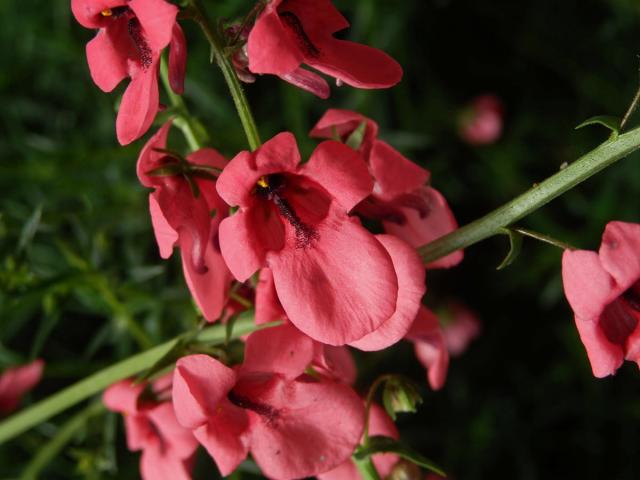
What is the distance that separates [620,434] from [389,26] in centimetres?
139

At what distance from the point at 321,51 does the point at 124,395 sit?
0.67m

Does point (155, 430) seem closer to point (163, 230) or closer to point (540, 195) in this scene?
point (163, 230)

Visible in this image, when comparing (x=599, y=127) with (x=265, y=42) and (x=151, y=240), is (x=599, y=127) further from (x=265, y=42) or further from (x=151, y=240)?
(x=265, y=42)

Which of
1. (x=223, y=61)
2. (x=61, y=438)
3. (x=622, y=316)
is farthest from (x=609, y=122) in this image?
(x=61, y=438)

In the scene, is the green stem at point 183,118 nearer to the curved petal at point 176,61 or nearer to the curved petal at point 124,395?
the curved petal at point 176,61

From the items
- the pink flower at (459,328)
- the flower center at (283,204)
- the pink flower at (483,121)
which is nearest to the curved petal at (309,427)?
the flower center at (283,204)

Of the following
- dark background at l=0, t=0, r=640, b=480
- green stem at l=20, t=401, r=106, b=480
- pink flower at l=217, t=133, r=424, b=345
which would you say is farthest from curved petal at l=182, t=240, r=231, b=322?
dark background at l=0, t=0, r=640, b=480

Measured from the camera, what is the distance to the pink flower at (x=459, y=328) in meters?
2.66

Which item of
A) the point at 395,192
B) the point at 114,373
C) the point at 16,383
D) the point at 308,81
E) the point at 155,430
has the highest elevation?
the point at 308,81

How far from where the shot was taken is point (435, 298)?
280cm

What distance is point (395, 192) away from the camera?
1218 mm

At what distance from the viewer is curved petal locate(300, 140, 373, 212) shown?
993 millimetres

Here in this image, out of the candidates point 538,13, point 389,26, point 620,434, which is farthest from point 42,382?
point 538,13

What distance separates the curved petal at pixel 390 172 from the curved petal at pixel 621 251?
307 millimetres
